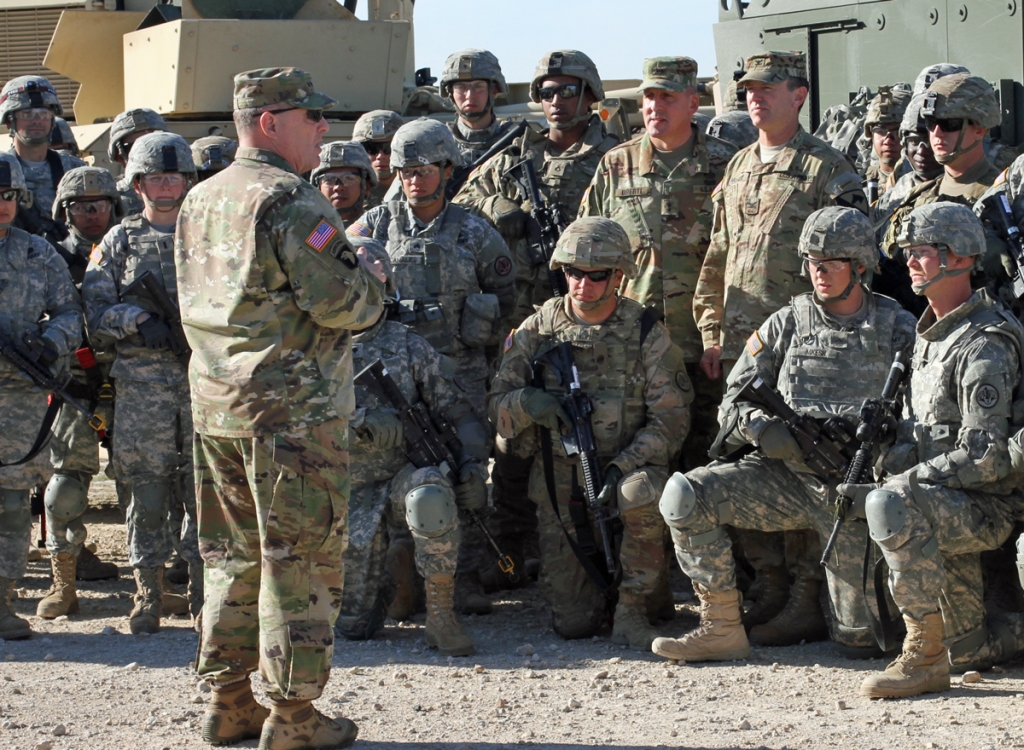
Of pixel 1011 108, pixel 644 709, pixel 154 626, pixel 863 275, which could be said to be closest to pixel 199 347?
pixel 644 709

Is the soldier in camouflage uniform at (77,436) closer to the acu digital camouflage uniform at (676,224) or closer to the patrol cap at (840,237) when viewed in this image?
the acu digital camouflage uniform at (676,224)

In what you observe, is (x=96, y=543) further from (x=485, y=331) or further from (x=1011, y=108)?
(x=1011, y=108)

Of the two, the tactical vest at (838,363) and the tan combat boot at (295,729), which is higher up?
the tactical vest at (838,363)

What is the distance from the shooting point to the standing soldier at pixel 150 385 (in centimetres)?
653

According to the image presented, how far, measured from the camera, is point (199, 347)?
4457mm

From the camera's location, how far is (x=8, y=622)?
6254 millimetres

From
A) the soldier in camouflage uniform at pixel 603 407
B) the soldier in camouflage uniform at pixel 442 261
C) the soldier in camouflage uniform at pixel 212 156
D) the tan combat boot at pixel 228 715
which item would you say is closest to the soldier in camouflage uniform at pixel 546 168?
the soldier in camouflage uniform at pixel 442 261

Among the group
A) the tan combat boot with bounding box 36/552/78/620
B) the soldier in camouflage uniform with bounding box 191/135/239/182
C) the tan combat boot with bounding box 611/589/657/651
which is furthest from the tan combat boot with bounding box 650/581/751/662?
the soldier in camouflage uniform with bounding box 191/135/239/182

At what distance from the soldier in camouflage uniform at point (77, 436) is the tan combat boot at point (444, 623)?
186cm

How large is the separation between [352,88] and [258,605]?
22.6 ft

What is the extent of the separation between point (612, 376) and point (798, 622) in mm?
1295

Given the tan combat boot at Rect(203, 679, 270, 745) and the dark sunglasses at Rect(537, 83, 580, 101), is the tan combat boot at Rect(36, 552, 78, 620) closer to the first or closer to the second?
the tan combat boot at Rect(203, 679, 270, 745)

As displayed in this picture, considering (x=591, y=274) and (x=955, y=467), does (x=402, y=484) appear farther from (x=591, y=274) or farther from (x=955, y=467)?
(x=955, y=467)

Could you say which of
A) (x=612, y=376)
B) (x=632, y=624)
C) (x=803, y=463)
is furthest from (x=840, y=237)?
(x=632, y=624)
